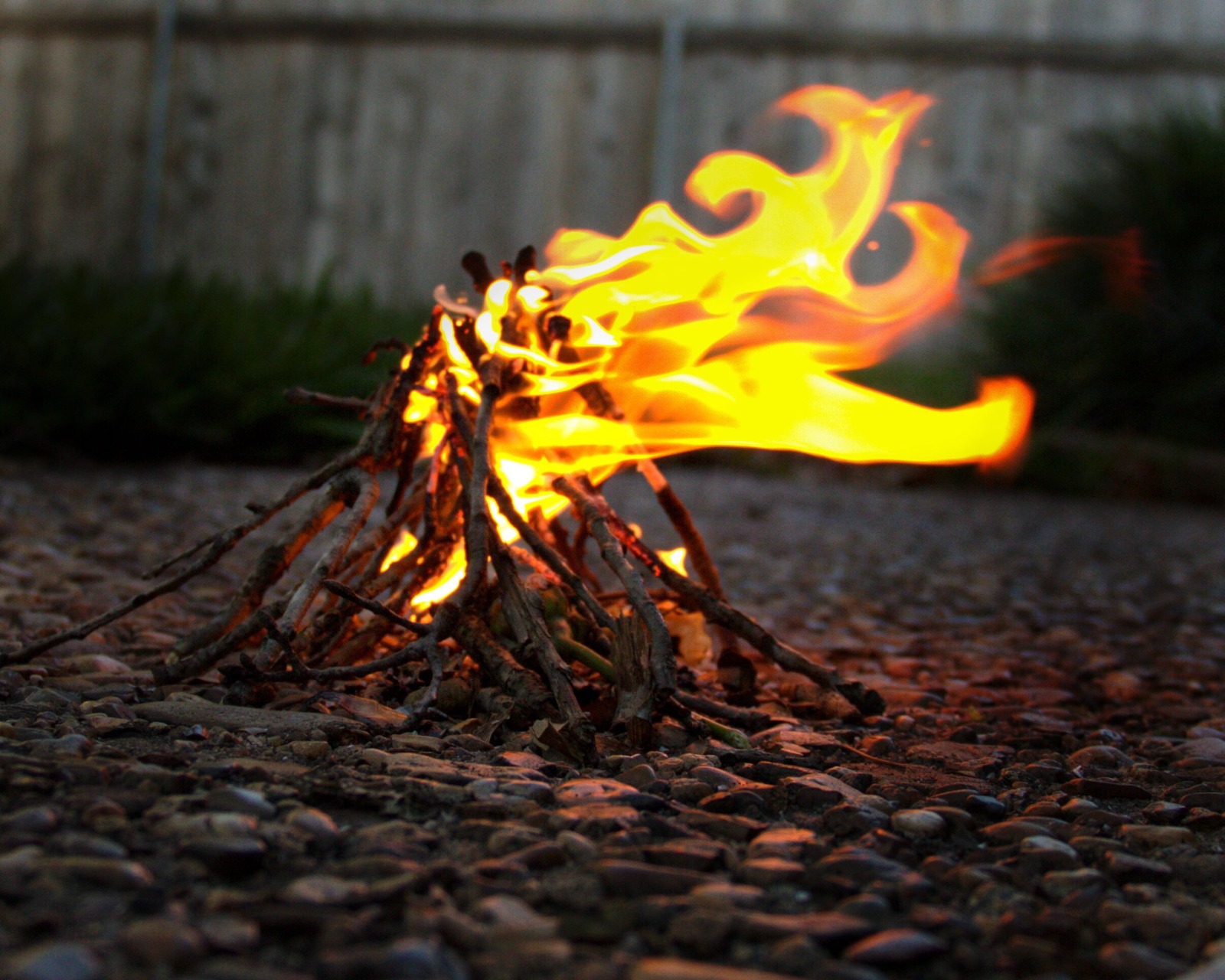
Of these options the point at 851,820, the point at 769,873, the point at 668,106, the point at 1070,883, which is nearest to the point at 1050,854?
the point at 1070,883

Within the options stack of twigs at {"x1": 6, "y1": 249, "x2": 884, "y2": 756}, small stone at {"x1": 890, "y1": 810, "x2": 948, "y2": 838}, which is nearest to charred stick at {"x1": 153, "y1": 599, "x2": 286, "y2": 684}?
stack of twigs at {"x1": 6, "y1": 249, "x2": 884, "y2": 756}

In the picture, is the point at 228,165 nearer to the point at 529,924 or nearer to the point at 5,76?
the point at 5,76

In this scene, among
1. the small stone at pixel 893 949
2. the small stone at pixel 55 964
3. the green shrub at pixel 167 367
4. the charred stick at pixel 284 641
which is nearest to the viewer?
the small stone at pixel 55 964

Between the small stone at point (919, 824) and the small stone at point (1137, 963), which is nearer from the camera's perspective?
the small stone at point (1137, 963)

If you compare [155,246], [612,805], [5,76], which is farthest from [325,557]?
[5,76]

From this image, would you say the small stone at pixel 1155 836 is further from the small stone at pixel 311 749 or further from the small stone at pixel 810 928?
the small stone at pixel 311 749

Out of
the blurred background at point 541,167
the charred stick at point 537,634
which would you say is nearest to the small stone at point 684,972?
the charred stick at point 537,634
